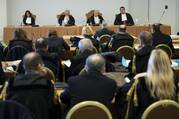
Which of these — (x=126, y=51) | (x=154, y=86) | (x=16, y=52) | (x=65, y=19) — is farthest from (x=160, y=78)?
(x=65, y=19)

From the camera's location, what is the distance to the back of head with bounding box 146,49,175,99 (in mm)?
3416

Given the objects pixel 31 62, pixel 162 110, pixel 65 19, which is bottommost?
pixel 162 110

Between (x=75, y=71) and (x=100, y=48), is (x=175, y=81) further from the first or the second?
(x=100, y=48)

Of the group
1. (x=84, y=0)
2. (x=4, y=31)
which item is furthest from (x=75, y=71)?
(x=84, y=0)

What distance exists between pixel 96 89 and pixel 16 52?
3.74 m

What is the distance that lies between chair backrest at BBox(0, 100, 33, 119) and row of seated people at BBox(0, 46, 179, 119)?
834 mm

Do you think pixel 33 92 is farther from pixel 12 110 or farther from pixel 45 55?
pixel 45 55

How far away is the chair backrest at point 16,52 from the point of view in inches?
272

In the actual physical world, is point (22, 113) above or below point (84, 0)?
below

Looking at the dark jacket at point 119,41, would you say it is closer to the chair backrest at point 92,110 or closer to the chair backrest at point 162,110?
the chair backrest at point 162,110

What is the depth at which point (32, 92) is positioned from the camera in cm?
340

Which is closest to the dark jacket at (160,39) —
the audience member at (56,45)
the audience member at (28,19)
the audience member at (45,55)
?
the audience member at (56,45)

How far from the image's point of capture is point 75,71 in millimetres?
5336

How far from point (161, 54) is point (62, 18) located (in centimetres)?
1003
